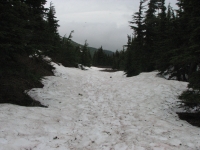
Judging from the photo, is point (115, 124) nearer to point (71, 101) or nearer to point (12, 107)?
point (71, 101)

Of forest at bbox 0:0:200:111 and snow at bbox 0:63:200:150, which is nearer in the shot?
snow at bbox 0:63:200:150

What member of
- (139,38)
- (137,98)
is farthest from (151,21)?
(137,98)

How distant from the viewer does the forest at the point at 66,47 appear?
7117 mm

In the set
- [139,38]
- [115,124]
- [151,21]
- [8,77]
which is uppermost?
[151,21]

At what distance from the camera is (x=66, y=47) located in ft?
107

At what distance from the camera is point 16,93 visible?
8.00 m

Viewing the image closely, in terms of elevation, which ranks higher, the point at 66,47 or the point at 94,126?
the point at 66,47

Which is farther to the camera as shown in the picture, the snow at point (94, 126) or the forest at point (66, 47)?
the forest at point (66, 47)

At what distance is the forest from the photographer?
280 inches

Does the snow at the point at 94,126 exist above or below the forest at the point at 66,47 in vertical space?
below

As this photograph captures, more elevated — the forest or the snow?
the forest

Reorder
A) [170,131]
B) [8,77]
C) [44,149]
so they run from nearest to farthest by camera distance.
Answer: [44,149]
[170,131]
[8,77]

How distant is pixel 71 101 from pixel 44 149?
5275 mm

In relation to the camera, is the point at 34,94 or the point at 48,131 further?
the point at 34,94
